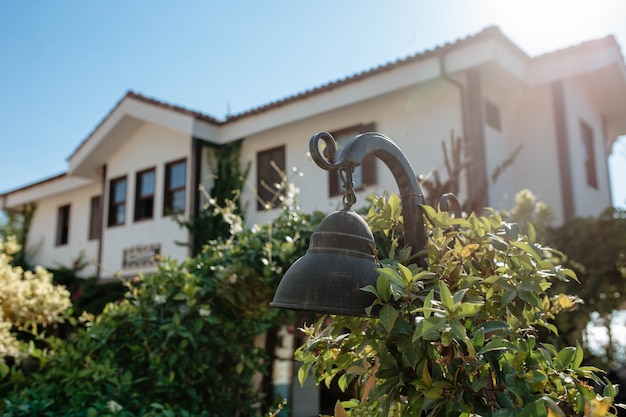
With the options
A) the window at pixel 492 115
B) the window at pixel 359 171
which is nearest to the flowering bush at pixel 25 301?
the window at pixel 359 171

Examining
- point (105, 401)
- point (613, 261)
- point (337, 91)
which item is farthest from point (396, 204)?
point (337, 91)

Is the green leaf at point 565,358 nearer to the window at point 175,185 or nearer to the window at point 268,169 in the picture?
the window at point 268,169

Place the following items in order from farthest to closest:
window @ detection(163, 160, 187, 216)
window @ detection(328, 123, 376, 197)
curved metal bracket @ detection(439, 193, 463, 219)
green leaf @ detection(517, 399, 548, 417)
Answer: window @ detection(163, 160, 187, 216), window @ detection(328, 123, 376, 197), curved metal bracket @ detection(439, 193, 463, 219), green leaf @ detection(517, 399, 548, 417)

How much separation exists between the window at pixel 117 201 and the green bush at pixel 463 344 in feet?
46.0

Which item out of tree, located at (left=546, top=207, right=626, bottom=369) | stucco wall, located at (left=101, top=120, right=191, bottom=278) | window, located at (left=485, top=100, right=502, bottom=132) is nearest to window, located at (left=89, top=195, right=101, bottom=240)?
stucco wall, located at (left=101, top=120, right=191, bottom=278)

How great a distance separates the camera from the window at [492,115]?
10352 mm

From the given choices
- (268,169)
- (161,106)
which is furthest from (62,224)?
(268,169)

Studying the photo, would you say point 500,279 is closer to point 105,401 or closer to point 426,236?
point 426,236

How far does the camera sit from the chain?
2.06 m

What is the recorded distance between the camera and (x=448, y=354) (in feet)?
6.15

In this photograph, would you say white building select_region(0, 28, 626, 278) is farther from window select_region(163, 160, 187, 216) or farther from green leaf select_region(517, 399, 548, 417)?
green leaf select_region(517, 399, 548, 417)

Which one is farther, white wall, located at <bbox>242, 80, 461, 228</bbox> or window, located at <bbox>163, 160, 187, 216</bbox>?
window, located at <bbox>163, 160, 187, 216</bbox>

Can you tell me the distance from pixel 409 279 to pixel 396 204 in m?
0.62

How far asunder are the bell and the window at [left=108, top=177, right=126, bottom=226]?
14.1m
